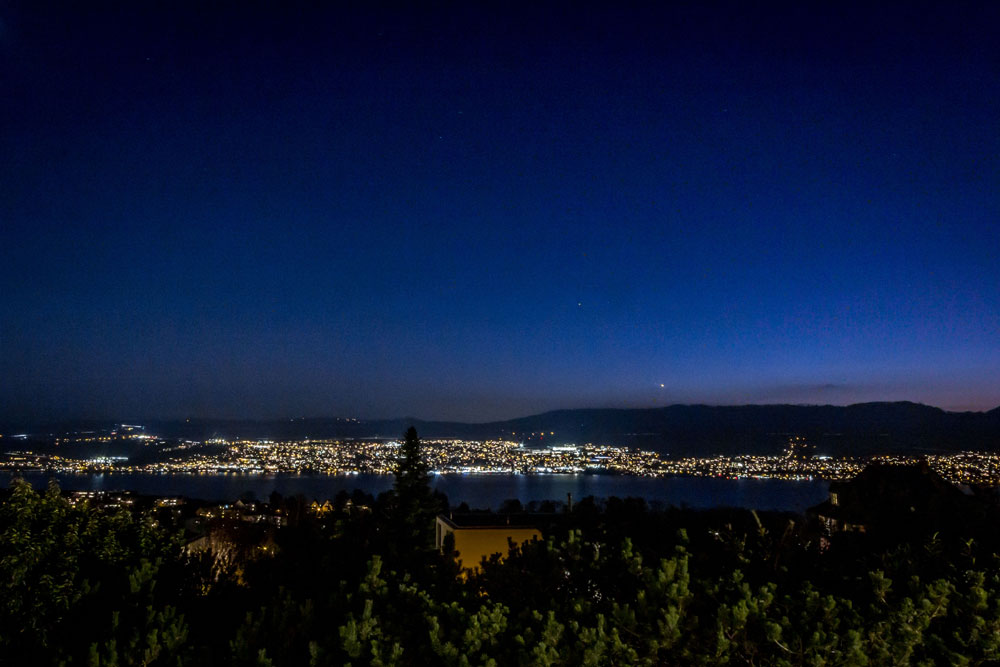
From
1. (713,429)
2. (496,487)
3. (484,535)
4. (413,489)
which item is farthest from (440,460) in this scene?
(484,535)

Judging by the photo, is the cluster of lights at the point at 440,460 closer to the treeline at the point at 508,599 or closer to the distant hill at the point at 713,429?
the distant hill at the point at 713,429

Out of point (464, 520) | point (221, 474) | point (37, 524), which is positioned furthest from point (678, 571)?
point (221, 474)

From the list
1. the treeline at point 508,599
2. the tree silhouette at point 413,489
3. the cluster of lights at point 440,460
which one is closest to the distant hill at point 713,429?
the cluster of lights at point 440,460

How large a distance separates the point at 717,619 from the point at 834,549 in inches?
82.6

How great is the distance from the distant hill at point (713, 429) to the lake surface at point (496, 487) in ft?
29.1

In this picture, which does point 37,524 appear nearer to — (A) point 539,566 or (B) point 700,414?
(A) point 539,566

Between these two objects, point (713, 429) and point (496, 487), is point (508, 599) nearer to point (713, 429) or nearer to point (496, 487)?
point (496, 487)

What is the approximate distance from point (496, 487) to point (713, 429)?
4233cm

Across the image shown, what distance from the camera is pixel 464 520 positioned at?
17953 millimetres

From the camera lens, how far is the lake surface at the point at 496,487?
200 feet

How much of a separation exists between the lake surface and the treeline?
50658 millimetres

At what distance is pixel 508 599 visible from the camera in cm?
436

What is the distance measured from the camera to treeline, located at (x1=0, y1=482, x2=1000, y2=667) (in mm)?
3404

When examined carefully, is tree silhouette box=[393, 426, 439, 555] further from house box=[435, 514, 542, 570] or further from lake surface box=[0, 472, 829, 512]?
lake surface box=[0, 472, 829, 512]
